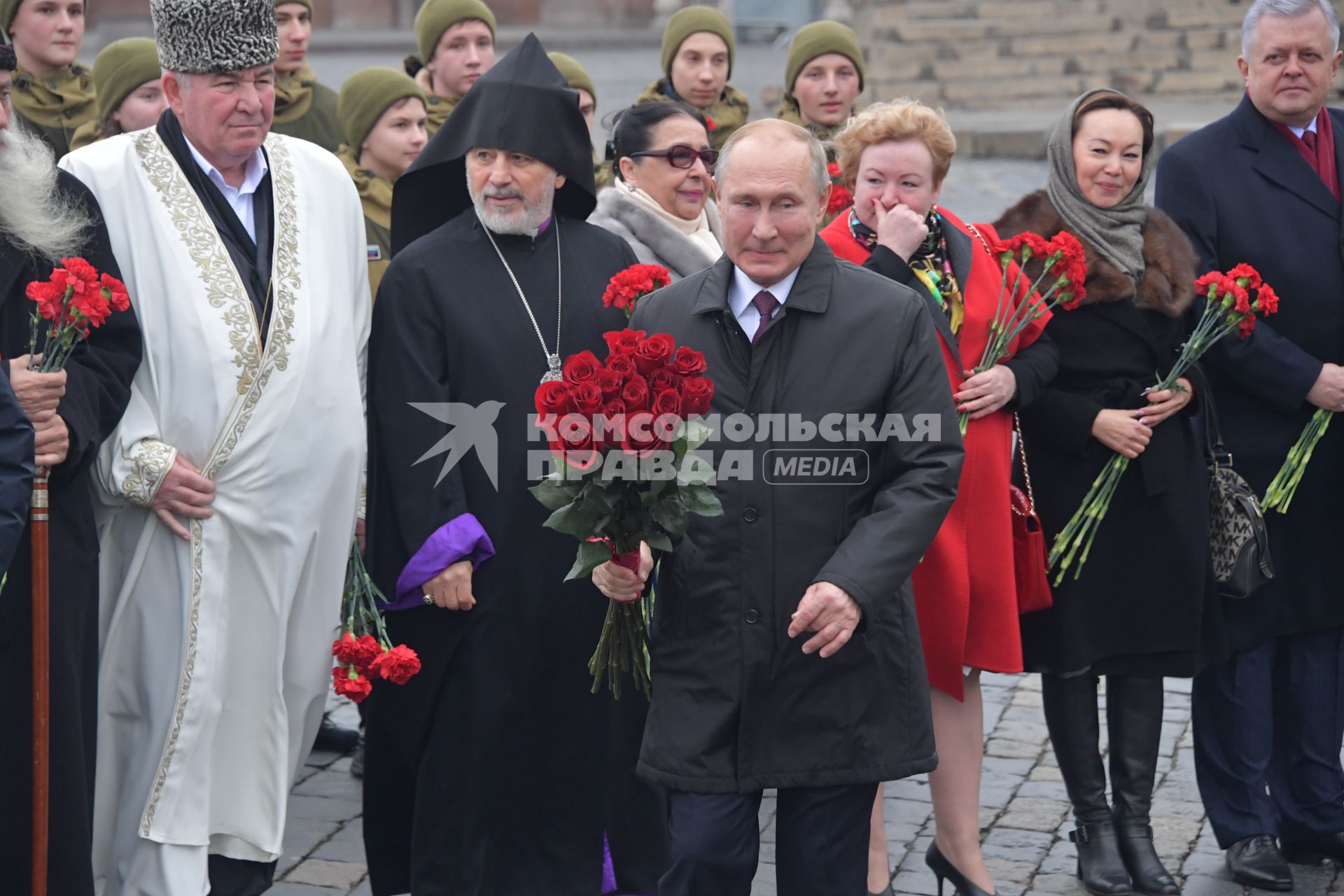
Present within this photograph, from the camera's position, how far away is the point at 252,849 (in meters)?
4.79

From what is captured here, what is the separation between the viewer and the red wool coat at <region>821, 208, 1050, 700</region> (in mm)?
4969

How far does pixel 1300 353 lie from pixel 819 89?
10.0ft

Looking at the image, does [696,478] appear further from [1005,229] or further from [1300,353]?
[1300,353]

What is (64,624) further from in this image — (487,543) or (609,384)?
(609,384)

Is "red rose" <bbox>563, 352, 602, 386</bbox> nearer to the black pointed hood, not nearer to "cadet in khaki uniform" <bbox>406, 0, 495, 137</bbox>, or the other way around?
the black pointed hood

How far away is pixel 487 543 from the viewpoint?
4828 mm

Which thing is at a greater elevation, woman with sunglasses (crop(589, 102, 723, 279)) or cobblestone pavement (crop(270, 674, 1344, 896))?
woman with sunglasses (crop(589, 102, 723, 279))

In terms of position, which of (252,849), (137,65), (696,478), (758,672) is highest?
(137,65)

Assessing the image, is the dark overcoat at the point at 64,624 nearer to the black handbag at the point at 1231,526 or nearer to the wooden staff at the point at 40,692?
the wooden staff at the point at 40,692

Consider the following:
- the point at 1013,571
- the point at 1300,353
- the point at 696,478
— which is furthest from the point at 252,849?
the point at 1300,353

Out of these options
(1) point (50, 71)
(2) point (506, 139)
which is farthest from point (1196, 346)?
(1) point (50, 71)

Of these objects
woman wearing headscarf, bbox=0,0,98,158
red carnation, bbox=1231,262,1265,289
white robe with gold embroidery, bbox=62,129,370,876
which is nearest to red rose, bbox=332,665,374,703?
white robe with gold embroidery, bbox=62,129,370,876

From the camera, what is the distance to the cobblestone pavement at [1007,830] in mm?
5332

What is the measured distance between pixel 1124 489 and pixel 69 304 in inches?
117
